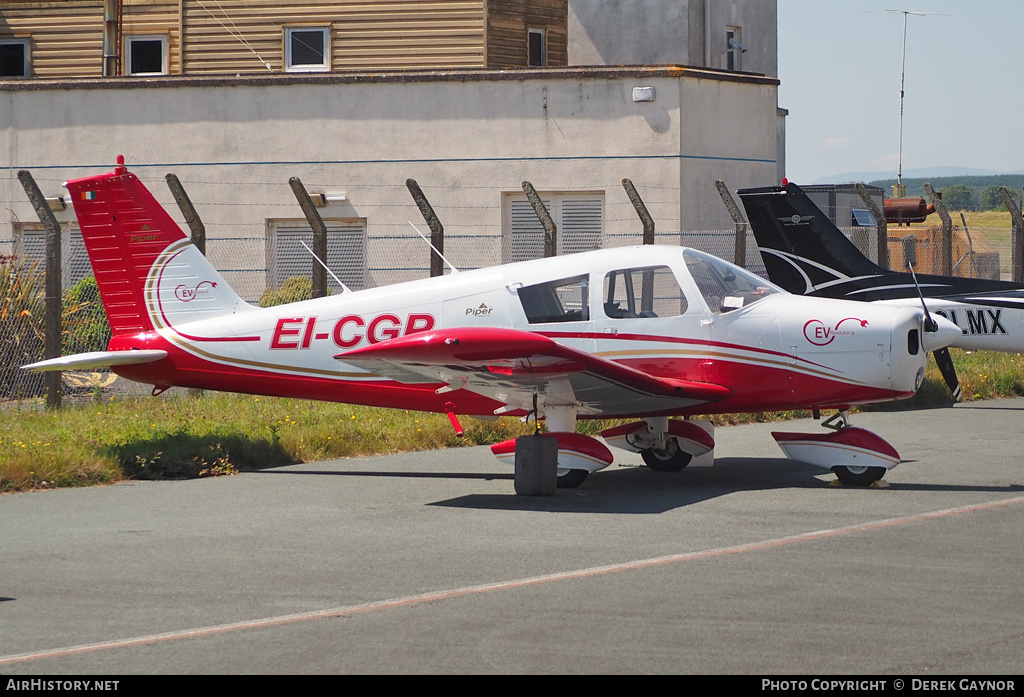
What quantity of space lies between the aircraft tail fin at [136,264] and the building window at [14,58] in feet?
63.3

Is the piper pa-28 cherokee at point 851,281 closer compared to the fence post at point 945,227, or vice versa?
the piper pa-28 cherokee at point 851,281

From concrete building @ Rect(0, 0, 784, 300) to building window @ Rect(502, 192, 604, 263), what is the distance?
27mm

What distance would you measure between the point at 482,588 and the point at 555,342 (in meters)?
2.81

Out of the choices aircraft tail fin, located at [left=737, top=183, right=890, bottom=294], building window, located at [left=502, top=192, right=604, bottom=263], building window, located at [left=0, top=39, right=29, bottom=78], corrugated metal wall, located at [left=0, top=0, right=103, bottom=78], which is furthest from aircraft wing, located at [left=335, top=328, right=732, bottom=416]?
building window, located at [left=0, top=39, right=29, bottom=78]

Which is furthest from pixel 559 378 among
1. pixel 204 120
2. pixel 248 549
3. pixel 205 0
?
pixel 205 0

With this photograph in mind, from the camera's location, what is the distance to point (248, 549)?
7625 mm

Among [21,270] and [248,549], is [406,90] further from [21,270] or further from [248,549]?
[248,549]

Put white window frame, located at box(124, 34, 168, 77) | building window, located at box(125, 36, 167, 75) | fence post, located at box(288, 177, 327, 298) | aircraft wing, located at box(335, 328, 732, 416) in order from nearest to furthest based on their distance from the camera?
aircraft wing, located at box(335, 328, 732, 416)
fence post, located at box(288, 177, 327, 298)
white window frame, located at box(124, 34, 168, 77)
building window, located at box(125, 36, 167, 75)

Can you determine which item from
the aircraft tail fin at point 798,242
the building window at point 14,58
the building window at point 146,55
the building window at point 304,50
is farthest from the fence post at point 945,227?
the building window at point 14,58

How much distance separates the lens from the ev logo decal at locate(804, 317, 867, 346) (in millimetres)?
9869

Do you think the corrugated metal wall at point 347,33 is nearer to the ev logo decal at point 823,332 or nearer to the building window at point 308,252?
the building window at point 308,252

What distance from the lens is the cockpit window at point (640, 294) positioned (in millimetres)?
10172

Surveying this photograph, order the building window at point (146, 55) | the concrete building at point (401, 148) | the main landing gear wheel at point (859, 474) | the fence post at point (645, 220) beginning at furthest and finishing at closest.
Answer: the building window at point (146, 55), the concrete building at point (401, 148), the fence post at point (645, 220), the main landing gear wheel at point (859, 474)

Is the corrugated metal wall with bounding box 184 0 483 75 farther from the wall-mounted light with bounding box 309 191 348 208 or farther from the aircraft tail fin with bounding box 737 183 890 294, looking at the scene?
the aircraft tail fin with bounding box 737 183 890 294
